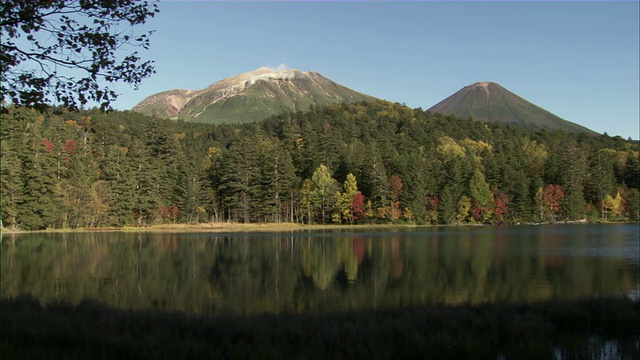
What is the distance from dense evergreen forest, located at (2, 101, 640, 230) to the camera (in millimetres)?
78500

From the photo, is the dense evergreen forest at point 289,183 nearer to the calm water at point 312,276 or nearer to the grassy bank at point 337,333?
the calm water at point 312,276

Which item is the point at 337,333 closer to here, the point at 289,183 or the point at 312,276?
the point at 312,276

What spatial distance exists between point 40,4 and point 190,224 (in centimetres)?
8365

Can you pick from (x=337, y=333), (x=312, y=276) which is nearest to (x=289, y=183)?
(x=312, y=276)

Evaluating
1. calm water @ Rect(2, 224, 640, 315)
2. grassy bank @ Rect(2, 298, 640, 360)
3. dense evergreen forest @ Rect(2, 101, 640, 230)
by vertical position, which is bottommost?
calm water @ Rect(2, 224, 640, 315)

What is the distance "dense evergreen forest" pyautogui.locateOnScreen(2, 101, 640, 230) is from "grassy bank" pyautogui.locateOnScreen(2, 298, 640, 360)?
65.8m

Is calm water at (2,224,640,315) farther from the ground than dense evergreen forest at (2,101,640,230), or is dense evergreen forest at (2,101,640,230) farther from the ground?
dense evergreen forest at (2,101,640,230)

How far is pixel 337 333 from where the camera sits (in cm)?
1239

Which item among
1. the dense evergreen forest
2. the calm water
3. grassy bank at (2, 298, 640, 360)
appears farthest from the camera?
the dense evergreen forest

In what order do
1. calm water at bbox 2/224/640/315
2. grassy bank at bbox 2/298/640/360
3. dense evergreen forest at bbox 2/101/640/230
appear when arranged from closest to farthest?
grassy bank at bbox 2/298/640/360 → calm water at bbox 2/224/640/315 → dense evergreen forest at bbox 2/101/640/230

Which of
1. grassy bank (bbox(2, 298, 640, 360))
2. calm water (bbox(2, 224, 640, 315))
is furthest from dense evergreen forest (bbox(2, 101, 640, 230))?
grassy bank (bbox(2, 298, 640, 360))

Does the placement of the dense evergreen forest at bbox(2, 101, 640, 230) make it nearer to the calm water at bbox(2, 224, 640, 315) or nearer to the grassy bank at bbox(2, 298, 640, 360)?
the calm water at bbox(2, 224, 640, 315)

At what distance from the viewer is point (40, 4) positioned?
9680mm

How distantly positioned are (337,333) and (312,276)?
15.0 meters
